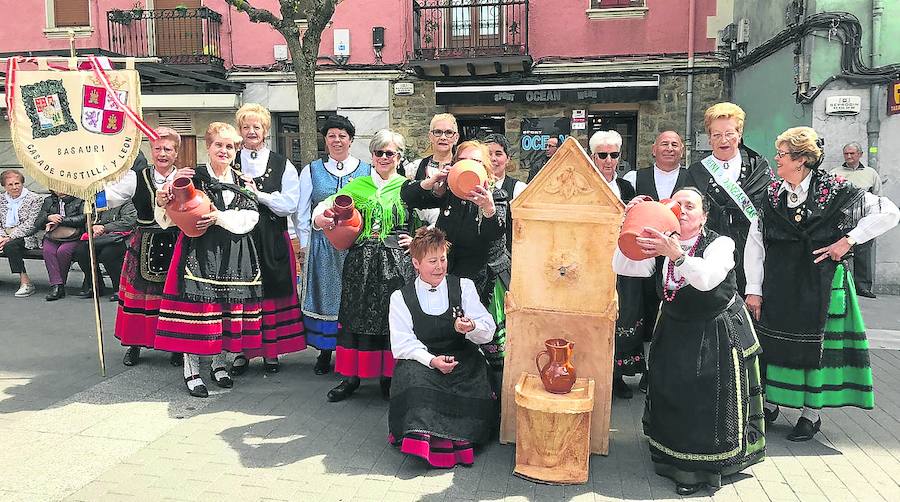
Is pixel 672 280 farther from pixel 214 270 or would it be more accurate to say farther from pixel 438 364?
pixel 214 270

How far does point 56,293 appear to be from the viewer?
7785mm

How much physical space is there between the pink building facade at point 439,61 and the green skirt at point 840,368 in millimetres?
8966

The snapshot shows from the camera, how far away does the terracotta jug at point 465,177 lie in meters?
3.35

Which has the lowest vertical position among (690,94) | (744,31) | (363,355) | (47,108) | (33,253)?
(363,355)

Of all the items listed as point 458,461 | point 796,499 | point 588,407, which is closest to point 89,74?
point 458,461

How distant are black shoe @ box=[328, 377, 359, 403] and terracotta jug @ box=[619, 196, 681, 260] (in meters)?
2.22

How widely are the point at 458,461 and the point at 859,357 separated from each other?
223 cm

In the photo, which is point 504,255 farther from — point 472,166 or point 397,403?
point 397,403

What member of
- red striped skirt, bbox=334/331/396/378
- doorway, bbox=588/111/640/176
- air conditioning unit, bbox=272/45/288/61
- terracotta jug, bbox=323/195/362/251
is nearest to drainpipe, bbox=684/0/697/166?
doorway, bbox=588/111/640/176

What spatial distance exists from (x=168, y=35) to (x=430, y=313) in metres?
12.3

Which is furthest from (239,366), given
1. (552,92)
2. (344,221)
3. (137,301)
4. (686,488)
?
(552,92)

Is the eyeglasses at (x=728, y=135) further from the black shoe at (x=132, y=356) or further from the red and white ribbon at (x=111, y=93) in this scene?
the black shoe at (x=132, y=356)

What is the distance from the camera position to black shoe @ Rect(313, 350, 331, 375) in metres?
4.94

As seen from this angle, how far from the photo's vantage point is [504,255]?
402cm
